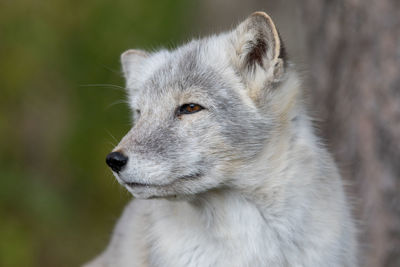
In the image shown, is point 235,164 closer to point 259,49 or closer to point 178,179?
point 178,179

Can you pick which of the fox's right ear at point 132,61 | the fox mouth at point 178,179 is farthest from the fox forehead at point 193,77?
the fox mouth at point 178,179

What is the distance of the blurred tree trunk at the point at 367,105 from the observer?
5305mm

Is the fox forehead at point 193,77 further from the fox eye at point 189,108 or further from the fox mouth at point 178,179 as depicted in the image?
the fox mouth at point 178,179

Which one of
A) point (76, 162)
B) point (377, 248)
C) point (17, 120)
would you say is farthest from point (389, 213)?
point (17, 120)

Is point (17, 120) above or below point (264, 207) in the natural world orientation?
above

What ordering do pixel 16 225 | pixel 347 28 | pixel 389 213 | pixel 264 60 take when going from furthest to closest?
Result: 1. pixel 16 225
2. pixel 347 28
3. pixel 389 213
4. pixel 264 60

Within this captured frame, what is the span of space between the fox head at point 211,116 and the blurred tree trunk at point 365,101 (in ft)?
4.17

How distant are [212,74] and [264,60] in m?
0.37

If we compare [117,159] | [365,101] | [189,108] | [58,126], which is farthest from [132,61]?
[58,126]

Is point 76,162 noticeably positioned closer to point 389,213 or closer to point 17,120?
point 17,120

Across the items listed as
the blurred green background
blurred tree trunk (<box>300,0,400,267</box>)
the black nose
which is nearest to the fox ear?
the black nose

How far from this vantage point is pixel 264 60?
3600 millimetres

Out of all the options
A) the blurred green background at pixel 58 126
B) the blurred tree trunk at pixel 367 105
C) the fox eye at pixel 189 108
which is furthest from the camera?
the blurred green background at pixel 58 126

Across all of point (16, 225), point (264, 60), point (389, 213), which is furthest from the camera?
point (16, 225)
